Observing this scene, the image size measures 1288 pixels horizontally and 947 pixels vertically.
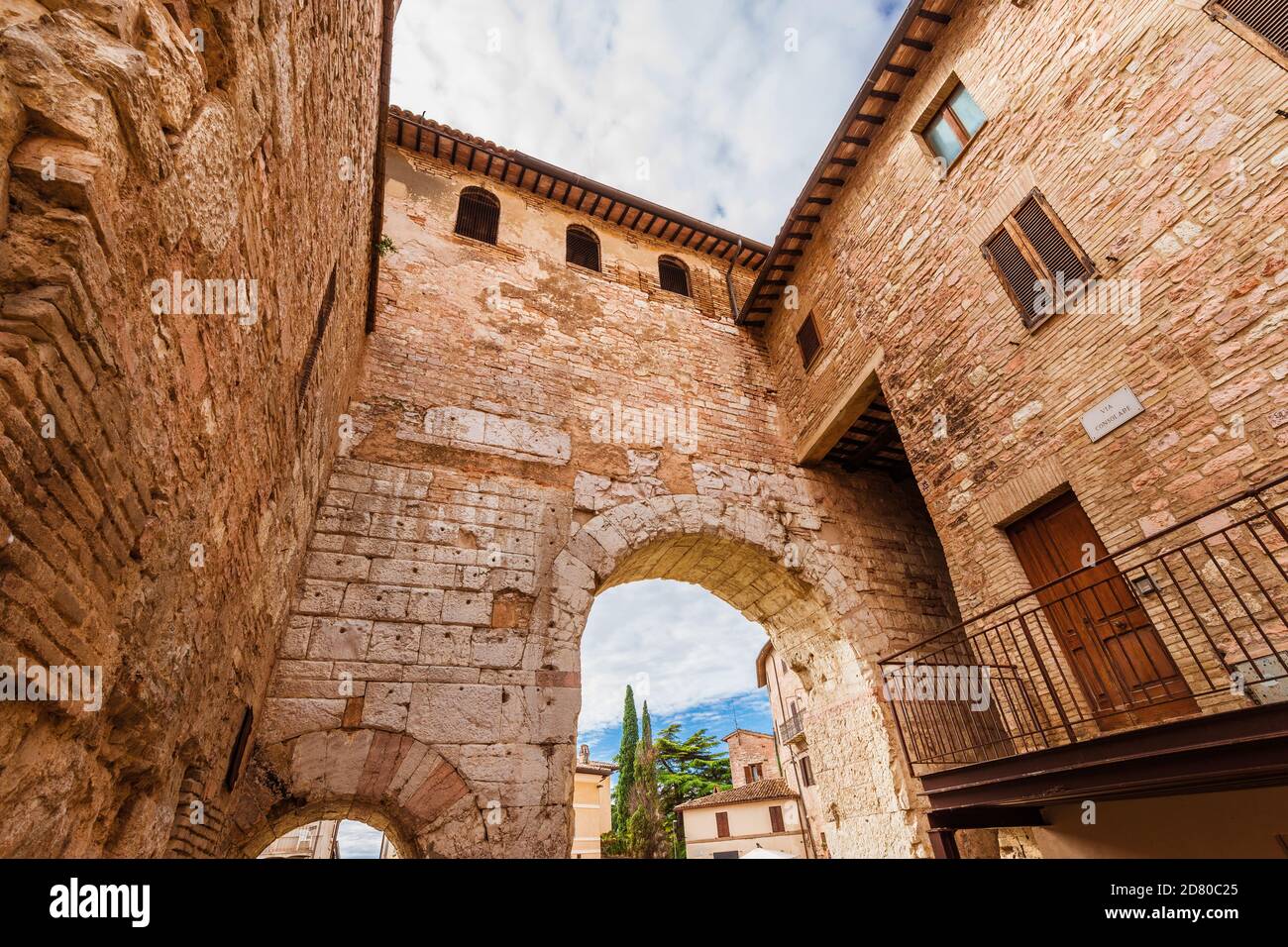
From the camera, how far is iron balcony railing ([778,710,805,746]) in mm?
18506

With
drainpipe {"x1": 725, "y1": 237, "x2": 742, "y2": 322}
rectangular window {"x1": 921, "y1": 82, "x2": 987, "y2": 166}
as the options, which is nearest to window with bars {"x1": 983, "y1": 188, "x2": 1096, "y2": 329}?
rectangular window {"x1": 921, "y1": 82, "x2": 987, "y2": 166}

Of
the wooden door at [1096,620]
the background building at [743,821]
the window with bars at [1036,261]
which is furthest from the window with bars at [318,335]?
the background building at [743,821]

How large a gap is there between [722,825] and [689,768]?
18.2 feet

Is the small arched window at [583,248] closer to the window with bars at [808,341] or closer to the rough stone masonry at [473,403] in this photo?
the rough stone masonry at [473,403]

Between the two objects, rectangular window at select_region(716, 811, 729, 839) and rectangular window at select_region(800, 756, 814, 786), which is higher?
rectangular window at select_region(800, 756, 814, 786)

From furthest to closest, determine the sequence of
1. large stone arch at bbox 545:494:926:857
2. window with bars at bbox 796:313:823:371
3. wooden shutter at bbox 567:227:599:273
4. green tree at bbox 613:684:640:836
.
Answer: green tree at bbox 613:684:640:836
wooden shutter at bbox 567:227:599:273
window with bars at bbox 796:313:823:371
large stone arch at bbox 545:494:926:857

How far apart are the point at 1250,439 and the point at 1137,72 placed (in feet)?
9.61

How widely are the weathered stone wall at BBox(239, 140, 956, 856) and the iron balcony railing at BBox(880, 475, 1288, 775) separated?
83 cm

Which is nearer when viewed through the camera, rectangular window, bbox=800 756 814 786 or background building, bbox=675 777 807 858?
rectangular window, bbox=800 756 814 786

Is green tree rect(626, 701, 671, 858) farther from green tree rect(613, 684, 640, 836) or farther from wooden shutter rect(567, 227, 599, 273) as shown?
wooden shutter rect(567, 227, 599, 273)

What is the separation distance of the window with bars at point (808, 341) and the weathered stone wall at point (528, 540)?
0.68 meters

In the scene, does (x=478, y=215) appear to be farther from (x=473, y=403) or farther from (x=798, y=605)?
(x=798, y=605)

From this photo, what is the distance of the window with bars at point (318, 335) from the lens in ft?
12.4
